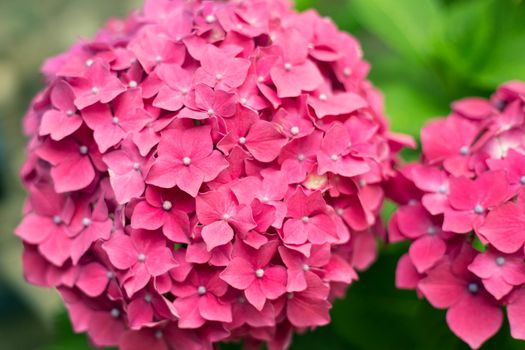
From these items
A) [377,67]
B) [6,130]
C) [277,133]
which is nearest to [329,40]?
[277,133]

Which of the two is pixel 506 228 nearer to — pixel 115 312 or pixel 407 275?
pixel 407 275

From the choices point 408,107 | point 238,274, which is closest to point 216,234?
point 238,274

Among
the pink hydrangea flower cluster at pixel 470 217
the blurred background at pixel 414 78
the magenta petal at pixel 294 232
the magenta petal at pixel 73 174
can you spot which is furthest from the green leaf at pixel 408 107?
the magenta petal at pixel 73 174

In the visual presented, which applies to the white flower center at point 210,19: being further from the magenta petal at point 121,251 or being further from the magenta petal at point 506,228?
the magenta petal at point 506,228

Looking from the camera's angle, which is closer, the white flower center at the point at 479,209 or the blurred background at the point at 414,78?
the white flower center at the point at 479,209

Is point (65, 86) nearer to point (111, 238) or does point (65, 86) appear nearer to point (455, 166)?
point (111, 238)

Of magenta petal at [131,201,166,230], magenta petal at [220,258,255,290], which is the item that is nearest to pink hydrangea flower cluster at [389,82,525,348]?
magenta petal at [220,258,255,290]

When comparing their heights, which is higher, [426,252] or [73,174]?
[73,174]
